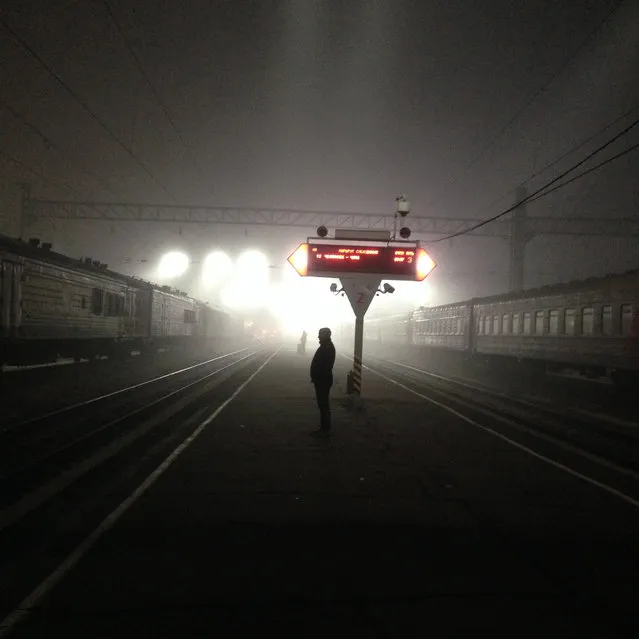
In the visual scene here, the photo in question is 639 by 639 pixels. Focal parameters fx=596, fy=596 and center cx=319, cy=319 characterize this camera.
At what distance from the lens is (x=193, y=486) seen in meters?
7.01

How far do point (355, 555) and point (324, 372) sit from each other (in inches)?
230

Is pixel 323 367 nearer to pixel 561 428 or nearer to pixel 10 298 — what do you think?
pixel 561 428

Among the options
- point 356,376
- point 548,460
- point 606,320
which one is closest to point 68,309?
point 356,376

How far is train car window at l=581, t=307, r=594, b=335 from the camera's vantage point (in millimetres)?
18484

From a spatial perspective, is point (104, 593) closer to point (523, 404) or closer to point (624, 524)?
point (624, 524)

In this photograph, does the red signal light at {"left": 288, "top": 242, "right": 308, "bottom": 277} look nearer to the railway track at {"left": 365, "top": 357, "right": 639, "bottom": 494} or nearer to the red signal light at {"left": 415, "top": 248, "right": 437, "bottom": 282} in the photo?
the red signal light at {"left": 415, "top": 248, "right": 437, "bottom": 282}

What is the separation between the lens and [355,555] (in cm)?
488

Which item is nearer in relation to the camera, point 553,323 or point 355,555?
point 355,555

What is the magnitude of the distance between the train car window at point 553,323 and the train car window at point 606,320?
305 cm

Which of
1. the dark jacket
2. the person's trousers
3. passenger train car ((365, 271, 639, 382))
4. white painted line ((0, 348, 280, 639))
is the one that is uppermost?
passenger train car ((365, 271, 639, 382))

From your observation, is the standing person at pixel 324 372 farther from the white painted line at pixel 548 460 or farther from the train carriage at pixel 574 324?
the train carriage at pixel 574 324

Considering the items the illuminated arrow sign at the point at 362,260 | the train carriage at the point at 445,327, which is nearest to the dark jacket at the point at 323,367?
the illuminated arrow sign at the point at 362,260

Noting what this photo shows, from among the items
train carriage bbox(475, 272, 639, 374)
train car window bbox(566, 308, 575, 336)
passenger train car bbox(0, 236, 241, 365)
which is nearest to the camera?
train carriage bbox(475, 272, 639, 374)

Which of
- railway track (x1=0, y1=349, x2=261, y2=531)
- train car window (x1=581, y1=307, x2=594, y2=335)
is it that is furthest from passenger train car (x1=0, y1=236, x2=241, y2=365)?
train car window (x1=581, y1=307, x2=594, y2=335)
